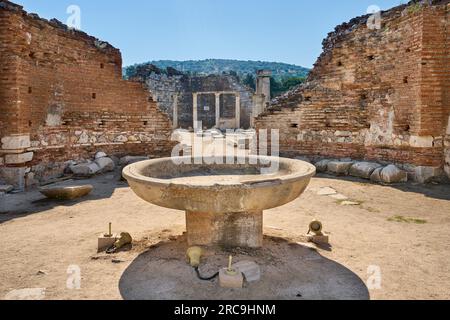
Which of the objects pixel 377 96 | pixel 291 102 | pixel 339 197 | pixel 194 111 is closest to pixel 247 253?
pixel 339 197

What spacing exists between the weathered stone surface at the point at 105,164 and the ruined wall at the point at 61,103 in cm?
46

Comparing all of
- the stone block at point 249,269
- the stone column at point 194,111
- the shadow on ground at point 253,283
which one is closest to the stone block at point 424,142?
the shadow on ground at point 253,283

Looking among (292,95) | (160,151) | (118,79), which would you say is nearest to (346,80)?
(292,95)

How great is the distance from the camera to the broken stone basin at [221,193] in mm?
3562

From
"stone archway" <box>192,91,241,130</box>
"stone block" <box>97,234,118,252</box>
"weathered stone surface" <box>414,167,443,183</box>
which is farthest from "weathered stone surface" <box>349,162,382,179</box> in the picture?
"stone archway" <box>192,91,241,130</box>

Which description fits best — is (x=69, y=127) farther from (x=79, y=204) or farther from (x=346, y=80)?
(x=346, y=80)

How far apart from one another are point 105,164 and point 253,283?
297 inches

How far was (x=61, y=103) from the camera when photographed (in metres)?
9.55

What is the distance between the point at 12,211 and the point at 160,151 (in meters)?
5.64

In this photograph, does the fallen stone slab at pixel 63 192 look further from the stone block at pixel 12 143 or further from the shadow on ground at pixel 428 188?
the shadow on ground at pixel 428 188

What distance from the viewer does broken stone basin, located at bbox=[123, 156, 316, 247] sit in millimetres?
3562

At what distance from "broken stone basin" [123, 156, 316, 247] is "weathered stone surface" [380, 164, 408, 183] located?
4.46 m

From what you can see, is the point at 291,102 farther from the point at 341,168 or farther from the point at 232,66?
the point at 232,66
